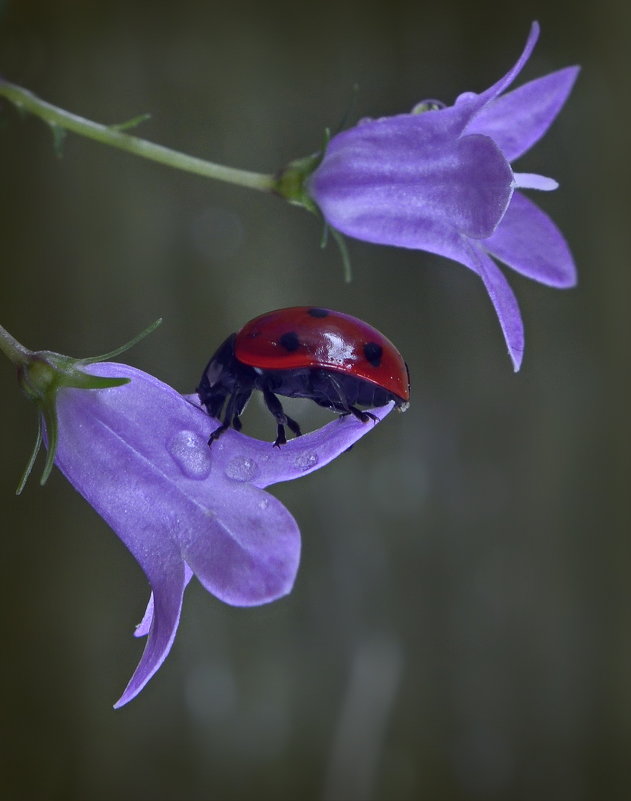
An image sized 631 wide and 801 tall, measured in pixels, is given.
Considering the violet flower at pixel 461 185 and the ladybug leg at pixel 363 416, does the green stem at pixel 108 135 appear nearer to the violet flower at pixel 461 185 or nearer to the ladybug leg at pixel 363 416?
the violet flower at pixel 461 185

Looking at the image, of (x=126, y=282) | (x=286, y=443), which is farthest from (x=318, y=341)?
(x=126, y=282)

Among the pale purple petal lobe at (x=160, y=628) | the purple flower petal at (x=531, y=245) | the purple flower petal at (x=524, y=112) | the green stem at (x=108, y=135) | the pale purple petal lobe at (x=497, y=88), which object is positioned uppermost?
the pale purple petal lobe at (x=497, y=88)

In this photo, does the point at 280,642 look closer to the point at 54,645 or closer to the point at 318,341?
the point at 54,645

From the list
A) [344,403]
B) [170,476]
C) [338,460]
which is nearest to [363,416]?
[344,403]

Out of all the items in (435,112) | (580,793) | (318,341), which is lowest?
(580,793)

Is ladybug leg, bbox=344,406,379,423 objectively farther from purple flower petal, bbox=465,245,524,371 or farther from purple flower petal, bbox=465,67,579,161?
purple flower petal, bbox=465,67,579,161

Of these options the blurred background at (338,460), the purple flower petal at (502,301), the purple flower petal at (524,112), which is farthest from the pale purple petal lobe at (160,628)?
the blurred background at (338,460)

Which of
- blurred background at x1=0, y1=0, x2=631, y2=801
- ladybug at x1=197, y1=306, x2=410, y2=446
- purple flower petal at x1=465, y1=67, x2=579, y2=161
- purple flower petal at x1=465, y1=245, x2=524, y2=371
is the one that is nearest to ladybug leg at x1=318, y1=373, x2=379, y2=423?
ladybug at x1=197, y1=306, x2=410, y2=446

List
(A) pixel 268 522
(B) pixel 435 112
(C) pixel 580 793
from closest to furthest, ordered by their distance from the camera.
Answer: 1. (A) pixel 268 522
2. (B) pixel 435 112
3. (C) pixel 580 793

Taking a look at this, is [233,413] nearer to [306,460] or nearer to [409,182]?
[306,460]
